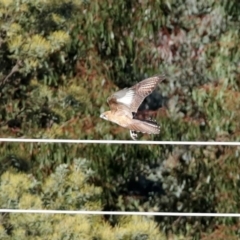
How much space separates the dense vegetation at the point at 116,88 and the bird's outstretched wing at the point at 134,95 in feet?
6.12

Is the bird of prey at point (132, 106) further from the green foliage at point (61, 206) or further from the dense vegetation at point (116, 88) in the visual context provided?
the dense vegetation at point (116, 88)

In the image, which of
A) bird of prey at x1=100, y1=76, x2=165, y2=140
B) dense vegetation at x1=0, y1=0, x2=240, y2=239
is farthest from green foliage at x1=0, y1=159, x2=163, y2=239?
bird of prey at x1=100, y1=76, x2=165, y2=140

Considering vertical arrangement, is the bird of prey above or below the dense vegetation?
above

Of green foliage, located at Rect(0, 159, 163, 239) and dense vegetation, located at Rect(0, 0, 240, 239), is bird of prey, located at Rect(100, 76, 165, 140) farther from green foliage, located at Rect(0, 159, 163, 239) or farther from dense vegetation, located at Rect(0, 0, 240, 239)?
dense vegetation, located at Rect(0, 0, 240, 239)

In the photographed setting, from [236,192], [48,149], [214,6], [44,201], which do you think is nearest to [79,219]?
[44,201]

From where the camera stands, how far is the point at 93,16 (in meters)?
6.70

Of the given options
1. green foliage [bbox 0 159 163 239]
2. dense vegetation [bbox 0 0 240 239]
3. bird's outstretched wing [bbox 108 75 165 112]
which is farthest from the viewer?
dense vegetation [bbox 0 0 240 239]

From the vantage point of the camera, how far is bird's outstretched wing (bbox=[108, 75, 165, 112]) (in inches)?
160

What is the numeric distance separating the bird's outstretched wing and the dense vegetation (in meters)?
1.86

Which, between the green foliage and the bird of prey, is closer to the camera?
the bird of prey

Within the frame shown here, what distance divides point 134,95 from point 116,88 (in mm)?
2538

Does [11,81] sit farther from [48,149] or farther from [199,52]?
[199,52]

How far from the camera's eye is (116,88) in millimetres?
6660

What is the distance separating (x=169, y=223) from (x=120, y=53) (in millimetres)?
1078
